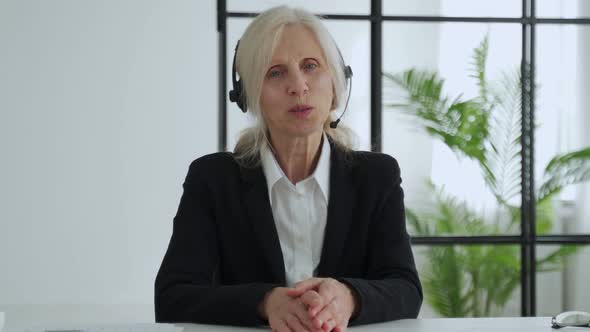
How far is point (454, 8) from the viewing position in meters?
4.20

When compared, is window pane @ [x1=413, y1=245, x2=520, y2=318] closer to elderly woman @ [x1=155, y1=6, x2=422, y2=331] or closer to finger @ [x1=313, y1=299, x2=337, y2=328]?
elderly woman @ [x1=155, y1=6, x2=422, y2=331]

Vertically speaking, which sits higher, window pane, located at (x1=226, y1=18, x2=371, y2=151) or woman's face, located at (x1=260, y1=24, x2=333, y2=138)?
window pane, located at (x1=226, y1=18, x2=371, y2=151)

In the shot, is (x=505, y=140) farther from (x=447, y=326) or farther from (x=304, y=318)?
(x=304, y=318)

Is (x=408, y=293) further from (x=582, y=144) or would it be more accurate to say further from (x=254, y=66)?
(x=582, y=144)

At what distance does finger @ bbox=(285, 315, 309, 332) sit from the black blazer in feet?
0.89

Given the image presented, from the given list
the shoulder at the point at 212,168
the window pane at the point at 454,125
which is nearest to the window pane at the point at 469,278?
the window pane at the point at 454,125

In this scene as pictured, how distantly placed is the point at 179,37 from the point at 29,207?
1.34 m

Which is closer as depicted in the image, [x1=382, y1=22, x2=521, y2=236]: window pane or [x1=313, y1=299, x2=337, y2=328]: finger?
[x1=313, y1=299, x2=337, y2=328]: finger

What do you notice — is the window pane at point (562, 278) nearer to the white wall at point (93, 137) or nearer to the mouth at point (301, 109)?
the white wall at point (93, 137)

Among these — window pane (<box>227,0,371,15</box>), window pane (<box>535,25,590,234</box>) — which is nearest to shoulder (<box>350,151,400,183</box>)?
window pane (<box>227,0,371,15</box>)

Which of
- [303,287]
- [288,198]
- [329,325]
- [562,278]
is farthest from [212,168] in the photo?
[562,278]

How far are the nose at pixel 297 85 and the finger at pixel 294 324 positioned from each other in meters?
0.53

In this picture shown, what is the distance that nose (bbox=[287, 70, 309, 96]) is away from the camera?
1661 mm

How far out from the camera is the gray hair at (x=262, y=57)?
169 centimetres
